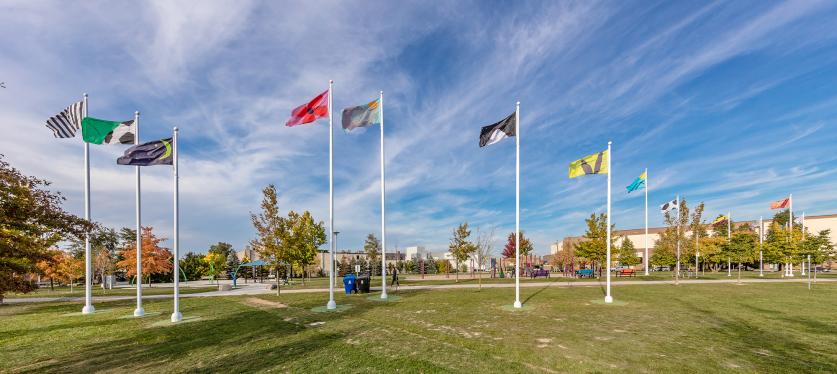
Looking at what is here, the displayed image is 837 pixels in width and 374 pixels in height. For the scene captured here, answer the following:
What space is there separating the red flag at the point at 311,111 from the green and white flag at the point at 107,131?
20.7 ft

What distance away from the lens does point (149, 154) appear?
1387 centimetres

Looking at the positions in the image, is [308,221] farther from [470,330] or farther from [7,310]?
[470,330]

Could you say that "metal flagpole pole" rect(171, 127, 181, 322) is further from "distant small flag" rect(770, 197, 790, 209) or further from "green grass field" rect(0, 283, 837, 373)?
"distant small flag" rect(770, 197, 790, 209)

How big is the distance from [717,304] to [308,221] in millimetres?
32267

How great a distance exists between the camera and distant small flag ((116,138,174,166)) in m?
13.7

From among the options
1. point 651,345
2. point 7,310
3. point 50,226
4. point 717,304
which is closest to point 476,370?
point 651,345

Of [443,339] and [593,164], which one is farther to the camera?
[593,164]

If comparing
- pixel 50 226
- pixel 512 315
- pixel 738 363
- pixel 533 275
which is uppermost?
pixel 50 226

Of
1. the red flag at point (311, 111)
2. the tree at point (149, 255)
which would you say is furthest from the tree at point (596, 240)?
the tree at point (149, 255)

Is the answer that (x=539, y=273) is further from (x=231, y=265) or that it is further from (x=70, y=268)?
(x=231, y=265)

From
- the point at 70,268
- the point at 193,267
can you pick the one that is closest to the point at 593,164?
the point at 70,268

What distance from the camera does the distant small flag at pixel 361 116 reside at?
17.3 metres

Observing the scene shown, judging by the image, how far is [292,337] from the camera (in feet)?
32.5

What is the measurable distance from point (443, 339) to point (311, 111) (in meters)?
11.4
